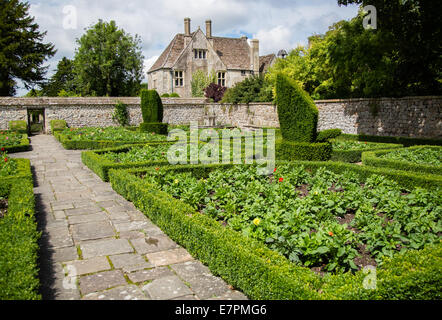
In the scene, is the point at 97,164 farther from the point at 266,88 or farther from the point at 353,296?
the point at 266,88

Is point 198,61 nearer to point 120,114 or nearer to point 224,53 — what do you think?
point 224,53

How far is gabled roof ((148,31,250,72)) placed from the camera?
1397 inches

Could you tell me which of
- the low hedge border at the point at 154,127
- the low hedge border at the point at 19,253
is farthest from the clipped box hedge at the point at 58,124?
the low hedge border at the point at 19,253

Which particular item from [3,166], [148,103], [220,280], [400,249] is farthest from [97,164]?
[148,103]

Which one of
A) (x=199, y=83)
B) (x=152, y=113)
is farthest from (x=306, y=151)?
(x=199, y=83)

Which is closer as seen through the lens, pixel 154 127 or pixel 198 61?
pixel 154 127

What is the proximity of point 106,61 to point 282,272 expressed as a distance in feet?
113

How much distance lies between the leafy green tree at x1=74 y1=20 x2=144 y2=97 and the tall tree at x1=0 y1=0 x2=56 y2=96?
13.5 ft

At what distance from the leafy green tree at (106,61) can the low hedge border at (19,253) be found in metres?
30.5

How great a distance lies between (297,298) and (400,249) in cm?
201

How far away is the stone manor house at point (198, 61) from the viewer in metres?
35.2

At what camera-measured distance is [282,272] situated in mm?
2994

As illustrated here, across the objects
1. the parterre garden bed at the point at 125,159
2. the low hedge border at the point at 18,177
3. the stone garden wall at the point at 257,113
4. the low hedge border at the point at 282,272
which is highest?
the stone garden wall at the point at 257,113

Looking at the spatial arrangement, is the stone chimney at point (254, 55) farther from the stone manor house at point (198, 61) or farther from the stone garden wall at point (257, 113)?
the stone garden wall at point (257, 113)
